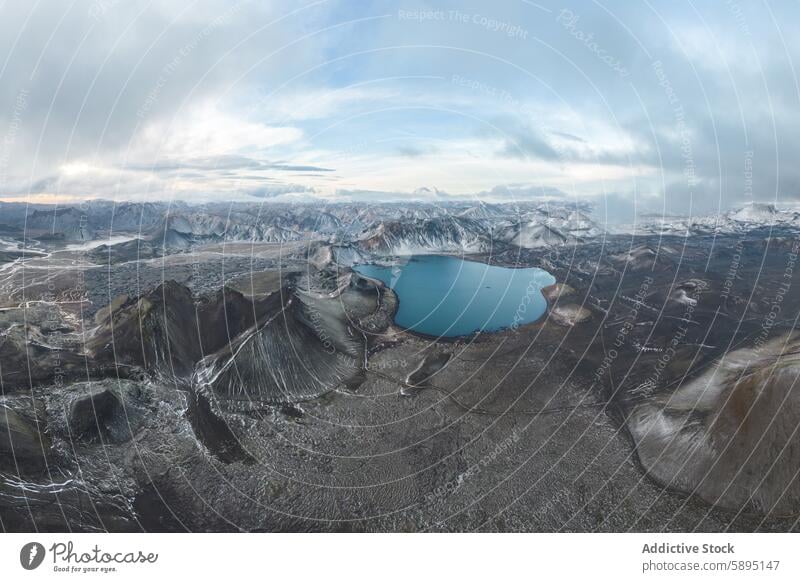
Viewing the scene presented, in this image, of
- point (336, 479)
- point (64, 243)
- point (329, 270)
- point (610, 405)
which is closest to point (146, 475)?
point (336, 479)

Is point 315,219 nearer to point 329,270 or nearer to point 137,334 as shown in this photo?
point 329,270

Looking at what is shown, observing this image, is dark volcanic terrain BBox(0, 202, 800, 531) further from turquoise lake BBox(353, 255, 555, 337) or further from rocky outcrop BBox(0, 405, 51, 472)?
turquoise lake BBox(353, 255, 555, 337)
